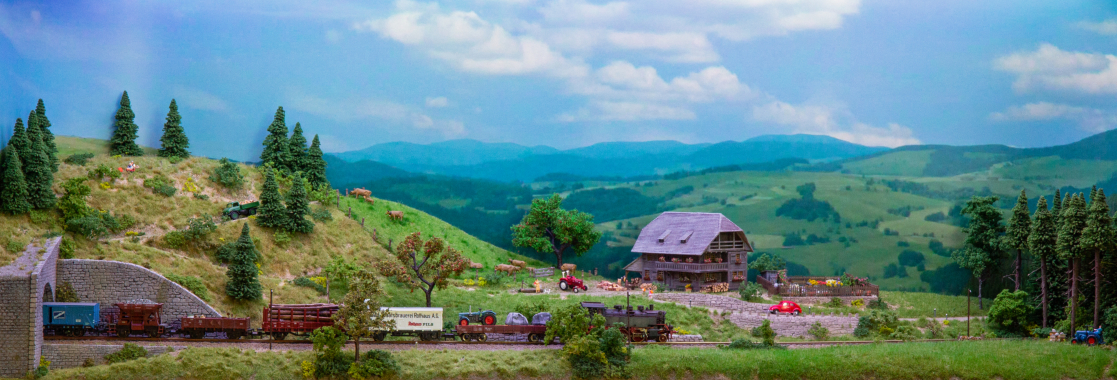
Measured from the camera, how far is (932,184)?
75.1m

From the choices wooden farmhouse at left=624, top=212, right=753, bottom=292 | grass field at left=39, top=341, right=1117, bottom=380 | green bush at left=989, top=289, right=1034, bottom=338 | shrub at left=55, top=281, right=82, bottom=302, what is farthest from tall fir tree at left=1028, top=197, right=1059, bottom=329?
shrub at left=55, top=281, right=82, bottom=302

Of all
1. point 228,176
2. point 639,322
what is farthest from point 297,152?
point 639,322

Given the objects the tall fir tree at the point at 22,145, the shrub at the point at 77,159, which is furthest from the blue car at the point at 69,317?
the shrub at the point at 77,159

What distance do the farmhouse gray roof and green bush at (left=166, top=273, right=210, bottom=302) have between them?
1185 inches

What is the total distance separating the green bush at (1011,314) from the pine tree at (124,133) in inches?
2341

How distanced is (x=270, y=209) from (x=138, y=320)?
15.1m

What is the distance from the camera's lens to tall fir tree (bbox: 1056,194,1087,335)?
41375mm

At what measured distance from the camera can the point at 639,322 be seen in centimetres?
4044

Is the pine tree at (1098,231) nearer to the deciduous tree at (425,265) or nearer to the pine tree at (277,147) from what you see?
the deciduous tree at (425,265)

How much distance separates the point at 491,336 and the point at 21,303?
2141cm

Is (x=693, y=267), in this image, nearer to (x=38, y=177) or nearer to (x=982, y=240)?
(x=982, y=240)

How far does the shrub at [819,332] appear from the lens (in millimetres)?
44469

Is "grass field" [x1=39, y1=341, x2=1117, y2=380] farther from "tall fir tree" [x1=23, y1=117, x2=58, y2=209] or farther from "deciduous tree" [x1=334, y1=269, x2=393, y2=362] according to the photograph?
"tall fir tree" [x1=23, y1=117, x2=58, y2=209]

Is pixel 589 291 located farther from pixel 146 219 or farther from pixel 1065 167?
pixel 1065 167
